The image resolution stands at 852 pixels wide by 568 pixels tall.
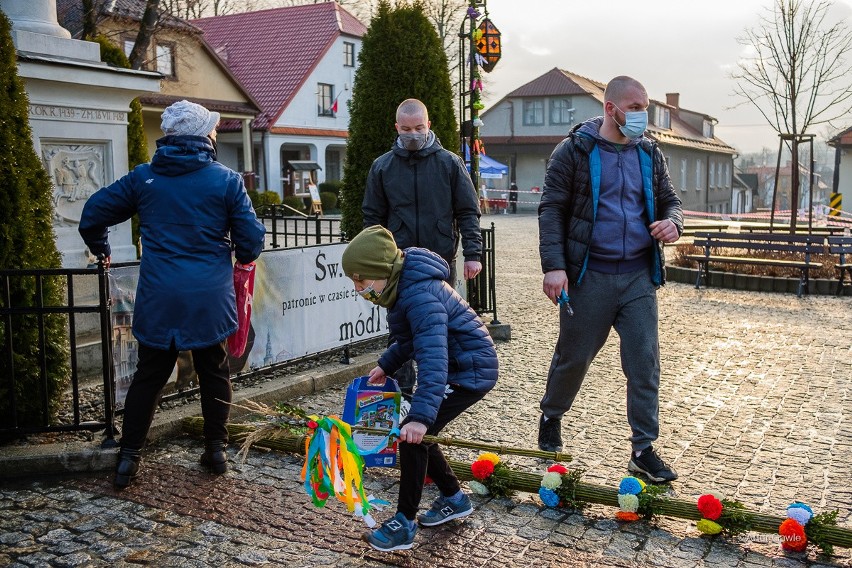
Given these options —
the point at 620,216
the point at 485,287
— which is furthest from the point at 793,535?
the point at 485,287

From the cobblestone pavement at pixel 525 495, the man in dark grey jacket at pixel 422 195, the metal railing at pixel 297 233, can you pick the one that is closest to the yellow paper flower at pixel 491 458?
the cobblestone pavement at pixel 525 495

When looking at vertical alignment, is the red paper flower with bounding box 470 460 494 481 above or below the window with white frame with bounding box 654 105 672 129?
below

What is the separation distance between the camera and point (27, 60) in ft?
23.1

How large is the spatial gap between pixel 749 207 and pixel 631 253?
8604 centimetres

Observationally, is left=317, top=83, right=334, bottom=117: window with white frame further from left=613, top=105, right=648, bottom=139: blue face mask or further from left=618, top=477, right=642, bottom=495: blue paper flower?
left=618, top=477, right=642, bottom=495: blue paper flower

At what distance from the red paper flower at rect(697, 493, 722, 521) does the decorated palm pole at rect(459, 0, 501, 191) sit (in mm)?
6514

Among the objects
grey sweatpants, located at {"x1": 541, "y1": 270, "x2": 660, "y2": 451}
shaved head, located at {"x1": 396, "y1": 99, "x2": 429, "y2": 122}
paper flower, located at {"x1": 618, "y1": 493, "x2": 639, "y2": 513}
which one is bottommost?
paper flower, located at {"x1": 618, "y1": 493, "x2": 639, "y2": 513}

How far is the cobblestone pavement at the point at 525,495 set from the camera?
151 inches

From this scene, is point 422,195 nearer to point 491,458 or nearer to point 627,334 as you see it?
point 627,334

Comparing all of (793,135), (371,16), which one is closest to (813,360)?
(371,16)

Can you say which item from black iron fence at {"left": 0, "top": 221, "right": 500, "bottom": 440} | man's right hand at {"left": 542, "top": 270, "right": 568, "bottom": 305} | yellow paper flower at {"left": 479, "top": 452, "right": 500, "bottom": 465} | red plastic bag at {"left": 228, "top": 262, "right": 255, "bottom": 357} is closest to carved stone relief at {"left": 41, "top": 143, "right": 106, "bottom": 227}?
black iron fence at {"left": 0, "top": 221, "right": 500, "bottom": 440}

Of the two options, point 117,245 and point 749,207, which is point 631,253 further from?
point 749,207

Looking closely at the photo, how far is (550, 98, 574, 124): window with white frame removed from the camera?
5044cm

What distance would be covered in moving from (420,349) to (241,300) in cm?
184
